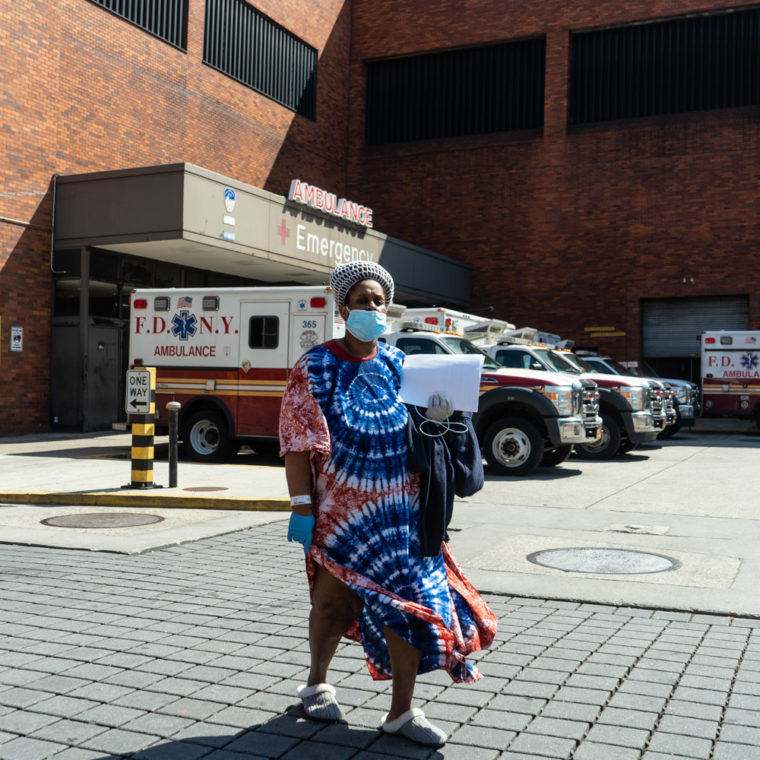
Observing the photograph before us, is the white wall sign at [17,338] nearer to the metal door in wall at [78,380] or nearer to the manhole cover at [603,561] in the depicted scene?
the metal door in wall at [78,380]

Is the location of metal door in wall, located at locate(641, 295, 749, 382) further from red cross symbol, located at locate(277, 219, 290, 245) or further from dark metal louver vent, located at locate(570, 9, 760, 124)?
red cross symbol, located at locate(277, 219, 290, 245)

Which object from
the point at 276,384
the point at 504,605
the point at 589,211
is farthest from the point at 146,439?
the point at 589,211

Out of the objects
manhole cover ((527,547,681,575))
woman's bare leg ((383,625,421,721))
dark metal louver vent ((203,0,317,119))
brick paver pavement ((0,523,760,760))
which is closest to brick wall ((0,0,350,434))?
dark metal louver vent ((203,0,317,119))

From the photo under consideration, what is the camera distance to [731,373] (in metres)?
24.7

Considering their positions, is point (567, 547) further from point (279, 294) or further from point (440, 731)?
point (279, 294)

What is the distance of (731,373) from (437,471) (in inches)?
899

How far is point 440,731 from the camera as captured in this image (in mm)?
3701

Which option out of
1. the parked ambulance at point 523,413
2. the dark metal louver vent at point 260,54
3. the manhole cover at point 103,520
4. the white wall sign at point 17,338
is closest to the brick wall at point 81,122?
the white wall sign at point 17,338

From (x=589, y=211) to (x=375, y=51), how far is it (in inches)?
382

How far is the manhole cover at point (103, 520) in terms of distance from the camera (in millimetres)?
8938

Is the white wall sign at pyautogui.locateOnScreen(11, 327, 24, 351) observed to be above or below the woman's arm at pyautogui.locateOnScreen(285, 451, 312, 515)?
above

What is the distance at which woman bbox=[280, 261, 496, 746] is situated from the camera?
3688 mm

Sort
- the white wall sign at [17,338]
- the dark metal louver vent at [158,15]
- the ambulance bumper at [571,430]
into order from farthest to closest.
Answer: the dark metal louver vent at [158,15]
the white wall sign at [17,338]
the ambulance bumper at [571,430]

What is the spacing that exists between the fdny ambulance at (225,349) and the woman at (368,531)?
35.3 feet
